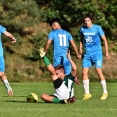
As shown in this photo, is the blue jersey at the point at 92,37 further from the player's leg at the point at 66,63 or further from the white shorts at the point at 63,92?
the white shorts at the point at 63,92

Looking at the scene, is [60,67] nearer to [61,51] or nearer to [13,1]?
[61,51]

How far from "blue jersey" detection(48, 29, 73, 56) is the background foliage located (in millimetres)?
17162

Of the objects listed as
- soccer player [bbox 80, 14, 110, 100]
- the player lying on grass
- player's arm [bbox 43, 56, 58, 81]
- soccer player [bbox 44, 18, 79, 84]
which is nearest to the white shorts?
the player lying on grass

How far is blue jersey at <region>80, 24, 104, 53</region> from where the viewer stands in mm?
15305

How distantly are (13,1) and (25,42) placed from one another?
3022 mm

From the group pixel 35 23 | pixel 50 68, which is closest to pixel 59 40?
pixel 50 68

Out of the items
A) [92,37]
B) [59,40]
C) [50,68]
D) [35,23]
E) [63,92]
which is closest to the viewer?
[50,68]

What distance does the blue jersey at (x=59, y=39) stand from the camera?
15.3 meters

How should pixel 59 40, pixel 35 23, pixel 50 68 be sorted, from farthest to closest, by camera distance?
1. pixel 35 23
2. pixel 59 40
3. pixel 50 68

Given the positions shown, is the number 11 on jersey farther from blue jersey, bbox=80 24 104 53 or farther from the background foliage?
the background foliage

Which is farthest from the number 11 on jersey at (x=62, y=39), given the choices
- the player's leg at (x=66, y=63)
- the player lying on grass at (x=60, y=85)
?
the player lying on grass at (x=60, y=85)

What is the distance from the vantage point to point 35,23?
1423 inches

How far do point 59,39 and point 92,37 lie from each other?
31.2 inches

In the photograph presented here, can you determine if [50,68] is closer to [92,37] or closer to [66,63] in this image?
[92,37]
